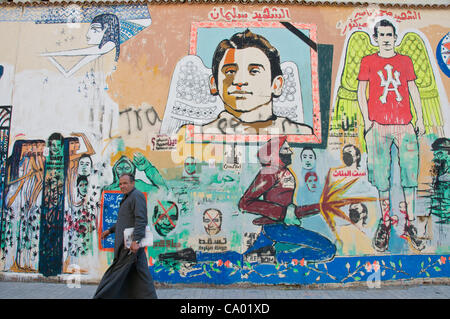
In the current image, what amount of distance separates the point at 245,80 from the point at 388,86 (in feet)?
8.62

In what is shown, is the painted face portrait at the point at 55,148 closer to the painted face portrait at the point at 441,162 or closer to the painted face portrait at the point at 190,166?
the painted face portrait at the point at 190,166

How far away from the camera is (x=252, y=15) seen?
6488mm

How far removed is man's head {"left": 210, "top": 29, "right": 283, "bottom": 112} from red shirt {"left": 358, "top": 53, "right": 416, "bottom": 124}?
1.65m

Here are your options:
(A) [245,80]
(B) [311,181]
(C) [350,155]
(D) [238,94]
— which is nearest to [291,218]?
(B) [311,181]

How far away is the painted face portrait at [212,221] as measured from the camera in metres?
5.97

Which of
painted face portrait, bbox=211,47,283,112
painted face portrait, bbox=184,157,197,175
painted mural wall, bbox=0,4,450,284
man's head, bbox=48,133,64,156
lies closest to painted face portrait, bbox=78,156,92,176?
painted mural wall, bbox=0,4,450,284

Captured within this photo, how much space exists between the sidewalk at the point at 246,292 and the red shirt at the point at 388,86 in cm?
290

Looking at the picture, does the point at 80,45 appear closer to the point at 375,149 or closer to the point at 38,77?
the point at 38,77

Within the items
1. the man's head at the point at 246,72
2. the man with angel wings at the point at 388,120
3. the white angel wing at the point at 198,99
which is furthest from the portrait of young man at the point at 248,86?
the man with angel wings at the point at 388,120

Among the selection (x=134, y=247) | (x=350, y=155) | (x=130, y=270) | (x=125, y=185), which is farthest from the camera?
(x=350, y=155)

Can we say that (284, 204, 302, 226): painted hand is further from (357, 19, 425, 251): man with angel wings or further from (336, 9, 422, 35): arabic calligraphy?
(336, 9, 422, 35): arabic calligraphy

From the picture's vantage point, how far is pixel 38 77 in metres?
6.57

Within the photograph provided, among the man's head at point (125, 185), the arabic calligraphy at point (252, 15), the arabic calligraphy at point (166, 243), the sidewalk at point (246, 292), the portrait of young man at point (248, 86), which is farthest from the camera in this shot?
the arabic calligraphy at point (252, 15)

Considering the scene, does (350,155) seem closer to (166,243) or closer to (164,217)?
(164,217)
